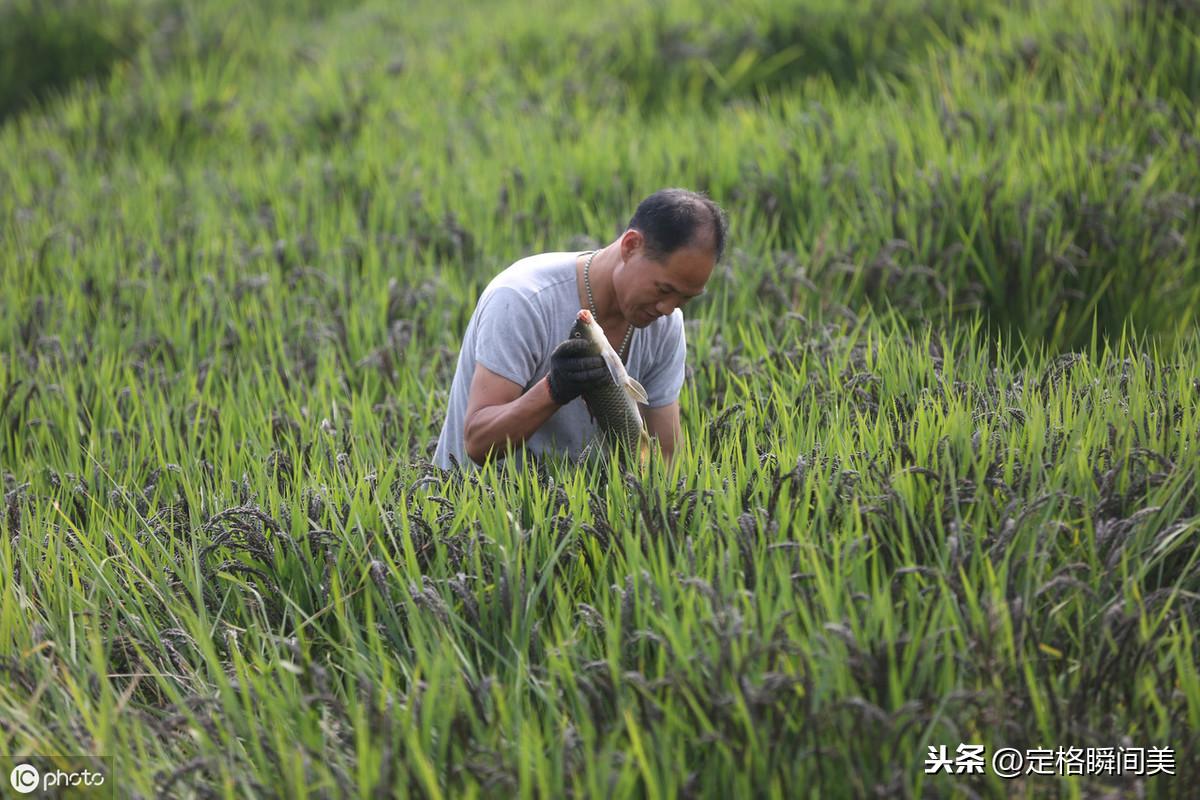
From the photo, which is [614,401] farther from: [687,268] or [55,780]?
[55,780]

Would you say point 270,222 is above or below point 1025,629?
above

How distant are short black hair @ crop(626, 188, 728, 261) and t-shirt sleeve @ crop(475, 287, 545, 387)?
0.35 m

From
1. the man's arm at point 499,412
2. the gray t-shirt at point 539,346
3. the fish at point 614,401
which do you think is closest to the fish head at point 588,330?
the fish at point 614,401

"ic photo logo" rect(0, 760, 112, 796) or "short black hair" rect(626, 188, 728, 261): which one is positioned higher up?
"short black hair" rect(626, 188, 728, 261)

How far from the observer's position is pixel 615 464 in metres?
2.90

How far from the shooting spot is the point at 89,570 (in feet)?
9.51

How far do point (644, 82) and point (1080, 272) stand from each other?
3500mm

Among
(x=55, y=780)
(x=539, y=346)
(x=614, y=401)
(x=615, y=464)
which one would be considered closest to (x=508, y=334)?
(x=539, y=346)

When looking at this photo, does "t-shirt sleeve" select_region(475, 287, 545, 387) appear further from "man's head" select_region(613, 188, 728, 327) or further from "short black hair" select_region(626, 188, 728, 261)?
"short black hair" select_region(626, 188, 728, 261)

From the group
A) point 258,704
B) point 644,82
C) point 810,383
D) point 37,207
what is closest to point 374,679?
point 258,704

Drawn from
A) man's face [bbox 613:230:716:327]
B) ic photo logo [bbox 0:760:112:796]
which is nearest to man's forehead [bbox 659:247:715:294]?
man's face [bbox 613:230:716:327]

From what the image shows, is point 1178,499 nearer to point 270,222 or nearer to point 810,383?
point 810,383

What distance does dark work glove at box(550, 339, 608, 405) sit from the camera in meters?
2.86

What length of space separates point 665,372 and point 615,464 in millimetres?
509
